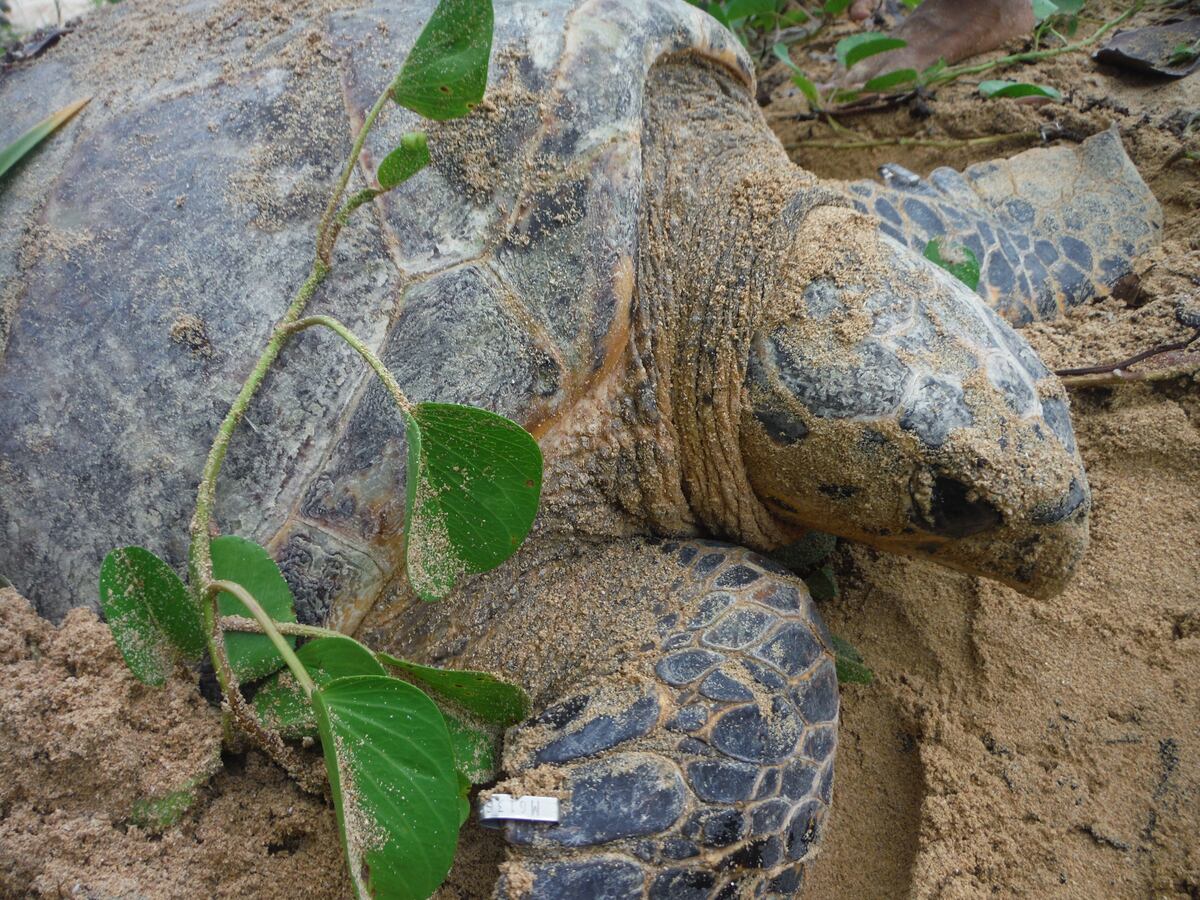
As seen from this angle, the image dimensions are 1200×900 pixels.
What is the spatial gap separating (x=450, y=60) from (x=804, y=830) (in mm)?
1333

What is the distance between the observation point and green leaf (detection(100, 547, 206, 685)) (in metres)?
1.29

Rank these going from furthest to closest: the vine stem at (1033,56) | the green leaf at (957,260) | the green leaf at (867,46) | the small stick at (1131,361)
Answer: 1. the vine stem at (1033,56)
2. the green leaf at (867,46)
3. the green leaf at (957,260)
4. the small stick at (1131,361)

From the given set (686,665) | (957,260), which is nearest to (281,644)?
(686,665)

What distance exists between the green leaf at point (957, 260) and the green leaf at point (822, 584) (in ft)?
2.69

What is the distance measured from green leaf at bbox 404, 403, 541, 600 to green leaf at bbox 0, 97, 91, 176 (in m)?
1.11

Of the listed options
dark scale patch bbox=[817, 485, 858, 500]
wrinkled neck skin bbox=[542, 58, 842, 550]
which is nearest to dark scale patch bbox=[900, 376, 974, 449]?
dark scale patch bbox=[817, 485, 858, 500]

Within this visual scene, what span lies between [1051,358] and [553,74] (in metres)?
1.40

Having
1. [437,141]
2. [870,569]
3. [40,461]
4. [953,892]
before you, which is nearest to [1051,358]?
[870,569]

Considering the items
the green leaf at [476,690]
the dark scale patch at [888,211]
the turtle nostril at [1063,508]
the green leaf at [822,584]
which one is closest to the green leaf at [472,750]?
the green leaf at [476,690]

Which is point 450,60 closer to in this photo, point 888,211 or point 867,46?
point 888,211

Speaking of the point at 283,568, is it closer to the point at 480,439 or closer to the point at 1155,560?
the point at 480,439

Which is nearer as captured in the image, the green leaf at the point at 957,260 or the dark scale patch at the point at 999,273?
the green leaf at the point at 957,260

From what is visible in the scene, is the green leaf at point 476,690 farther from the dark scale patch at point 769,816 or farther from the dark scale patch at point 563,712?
the dark scale patch at point 769,816

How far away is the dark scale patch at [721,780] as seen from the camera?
4.52 feet
